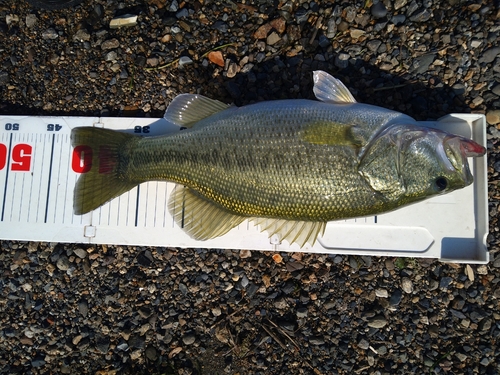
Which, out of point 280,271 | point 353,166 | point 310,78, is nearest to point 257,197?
point 353,166

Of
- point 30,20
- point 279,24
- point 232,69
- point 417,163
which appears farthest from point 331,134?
point 30,20

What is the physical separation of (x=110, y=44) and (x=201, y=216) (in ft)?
7.18

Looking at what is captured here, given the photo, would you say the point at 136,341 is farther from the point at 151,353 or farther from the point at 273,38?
the point at 273,38

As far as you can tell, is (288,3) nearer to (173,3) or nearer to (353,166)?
(173,3)

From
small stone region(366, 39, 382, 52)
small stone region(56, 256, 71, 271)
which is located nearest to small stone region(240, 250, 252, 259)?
small stone region(56, 256, 71, 271)

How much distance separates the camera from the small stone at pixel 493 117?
3.59m

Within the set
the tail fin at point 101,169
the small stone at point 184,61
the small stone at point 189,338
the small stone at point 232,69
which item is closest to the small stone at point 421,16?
the small stone at point 232,69

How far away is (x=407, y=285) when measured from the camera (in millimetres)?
3594

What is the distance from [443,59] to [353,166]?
75.2 inches

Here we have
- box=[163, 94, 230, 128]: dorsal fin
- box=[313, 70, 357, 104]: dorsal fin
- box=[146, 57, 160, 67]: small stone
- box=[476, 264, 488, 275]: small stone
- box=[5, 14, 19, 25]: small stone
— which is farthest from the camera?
box=[5, 14, 19, 25]: small stone

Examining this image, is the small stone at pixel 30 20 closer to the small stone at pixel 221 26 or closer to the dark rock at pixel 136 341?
the small stone at pixel 221 26

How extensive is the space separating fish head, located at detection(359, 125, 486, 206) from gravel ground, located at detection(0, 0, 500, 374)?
3.38ft

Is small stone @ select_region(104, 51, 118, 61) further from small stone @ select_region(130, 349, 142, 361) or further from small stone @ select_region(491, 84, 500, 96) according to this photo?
small stone @ select_region(491, 84, 500, 96)

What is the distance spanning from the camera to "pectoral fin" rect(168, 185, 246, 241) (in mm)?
3088
